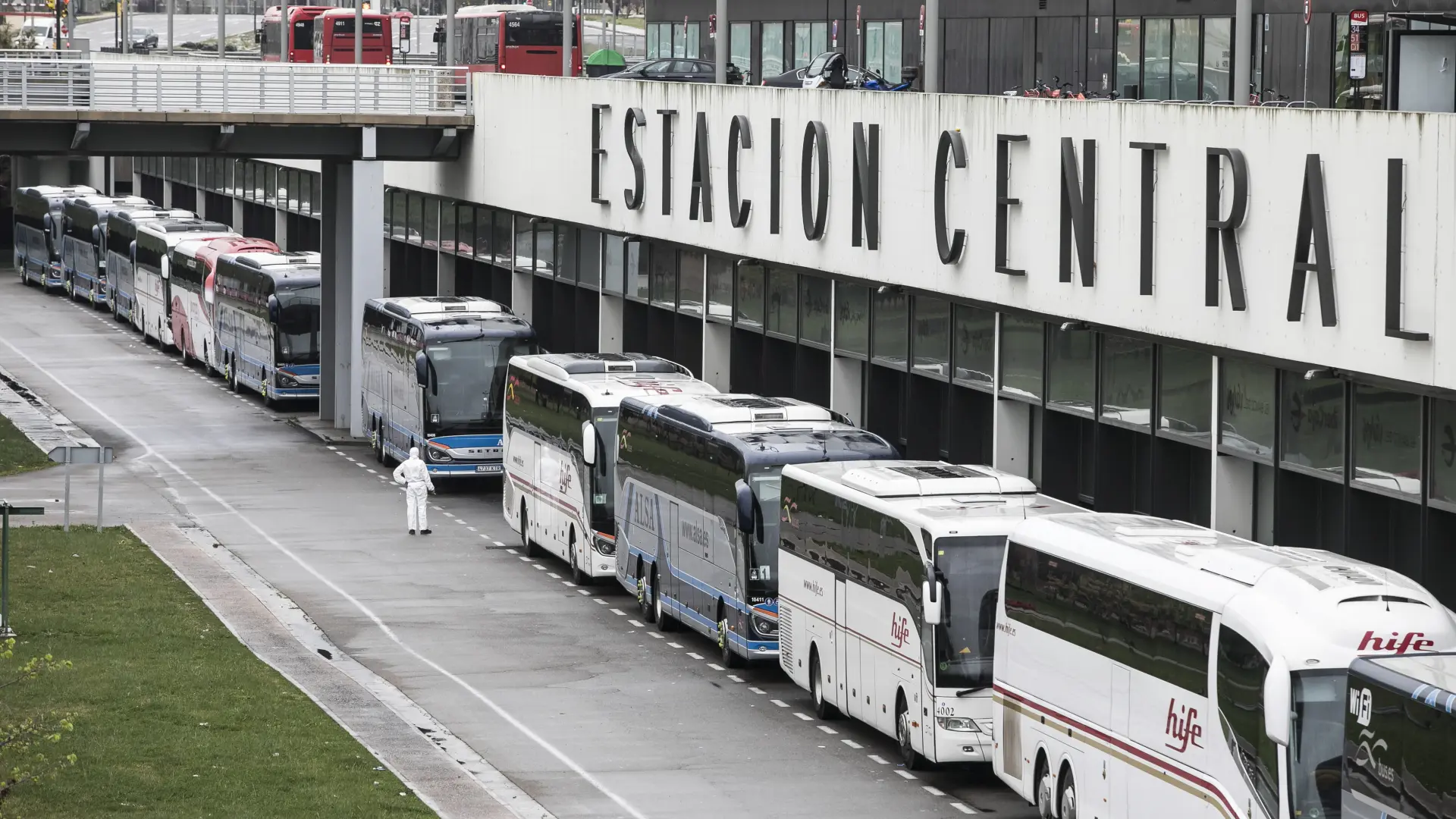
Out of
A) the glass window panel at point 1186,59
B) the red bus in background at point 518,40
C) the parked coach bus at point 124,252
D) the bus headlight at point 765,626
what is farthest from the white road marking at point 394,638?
the parked coach bus at point 124,252

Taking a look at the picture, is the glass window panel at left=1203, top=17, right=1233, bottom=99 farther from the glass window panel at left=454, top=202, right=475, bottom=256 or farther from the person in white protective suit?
the glass window panel at left=454, top=202, right=475, bottom=256

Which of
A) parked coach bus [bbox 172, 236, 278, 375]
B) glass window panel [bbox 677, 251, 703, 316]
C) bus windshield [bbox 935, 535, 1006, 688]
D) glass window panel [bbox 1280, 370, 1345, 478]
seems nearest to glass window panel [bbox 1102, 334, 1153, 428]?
glass window panel [bbox 1280, 370, 1345, 478]

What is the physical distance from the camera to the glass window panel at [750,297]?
41500mm

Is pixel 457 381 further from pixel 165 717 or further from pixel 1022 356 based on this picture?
pixel 165 717

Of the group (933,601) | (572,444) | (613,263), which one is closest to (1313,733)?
(933,601)

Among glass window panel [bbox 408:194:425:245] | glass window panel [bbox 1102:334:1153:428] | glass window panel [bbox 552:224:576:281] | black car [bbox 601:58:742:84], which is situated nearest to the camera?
glass window panel [bbox 1102:334:1153:428]

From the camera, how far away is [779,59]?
5912 cm

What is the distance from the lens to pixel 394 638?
33.6 m

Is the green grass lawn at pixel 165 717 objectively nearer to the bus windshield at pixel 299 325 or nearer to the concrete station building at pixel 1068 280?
the concrete station building at pixel 1068 280

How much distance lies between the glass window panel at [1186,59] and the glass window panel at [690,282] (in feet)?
31.0

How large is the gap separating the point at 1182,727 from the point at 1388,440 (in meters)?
6.77

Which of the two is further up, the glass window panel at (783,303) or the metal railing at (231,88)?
the metal railing at (231,88)

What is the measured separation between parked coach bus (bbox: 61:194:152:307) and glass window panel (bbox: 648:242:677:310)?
39779 millimetres

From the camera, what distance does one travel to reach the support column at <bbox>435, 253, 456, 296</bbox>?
197 feet
